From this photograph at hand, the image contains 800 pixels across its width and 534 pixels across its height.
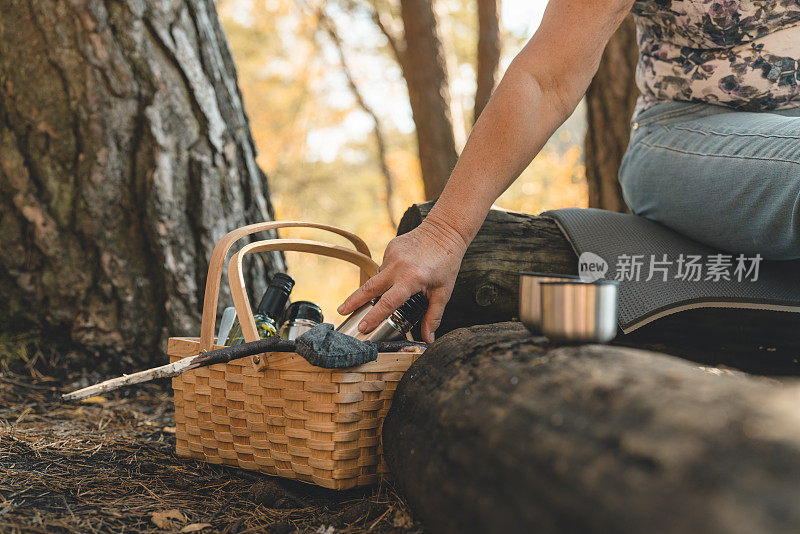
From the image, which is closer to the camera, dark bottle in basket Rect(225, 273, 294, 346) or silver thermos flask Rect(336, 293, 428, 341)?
silver thermos flask Rect(336, 293, 428, 341)

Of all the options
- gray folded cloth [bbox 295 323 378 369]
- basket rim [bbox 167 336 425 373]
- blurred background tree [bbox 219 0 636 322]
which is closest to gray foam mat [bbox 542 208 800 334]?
basket rim [bbox 167 336 425 373]

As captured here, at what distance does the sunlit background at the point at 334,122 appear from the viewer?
39.0 ft

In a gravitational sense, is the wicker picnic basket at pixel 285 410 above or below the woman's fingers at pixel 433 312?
below

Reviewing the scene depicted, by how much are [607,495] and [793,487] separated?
7.7 inches

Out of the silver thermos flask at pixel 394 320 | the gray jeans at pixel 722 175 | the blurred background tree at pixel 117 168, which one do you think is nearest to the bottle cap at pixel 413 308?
the silver thermos flask at pixel 394 320

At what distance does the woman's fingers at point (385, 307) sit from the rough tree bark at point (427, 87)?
4.01 meters

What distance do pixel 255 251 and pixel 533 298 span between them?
2.79ft

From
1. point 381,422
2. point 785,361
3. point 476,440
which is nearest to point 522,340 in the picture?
point 476,440

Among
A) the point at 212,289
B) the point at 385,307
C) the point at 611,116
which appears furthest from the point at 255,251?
the point at 611,116

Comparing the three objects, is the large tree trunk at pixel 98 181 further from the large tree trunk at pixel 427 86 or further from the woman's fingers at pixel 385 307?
the large tree trunk at pixel 427 86

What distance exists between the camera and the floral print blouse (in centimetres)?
187

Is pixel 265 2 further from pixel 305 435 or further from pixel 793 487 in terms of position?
pixel 793 487

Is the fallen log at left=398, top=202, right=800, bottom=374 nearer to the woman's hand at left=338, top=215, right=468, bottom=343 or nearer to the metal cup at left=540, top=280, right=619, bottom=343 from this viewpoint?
the woman's hand at left=338, top=215, right=468, bottom=343

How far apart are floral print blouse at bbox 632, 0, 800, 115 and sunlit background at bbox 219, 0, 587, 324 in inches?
284
